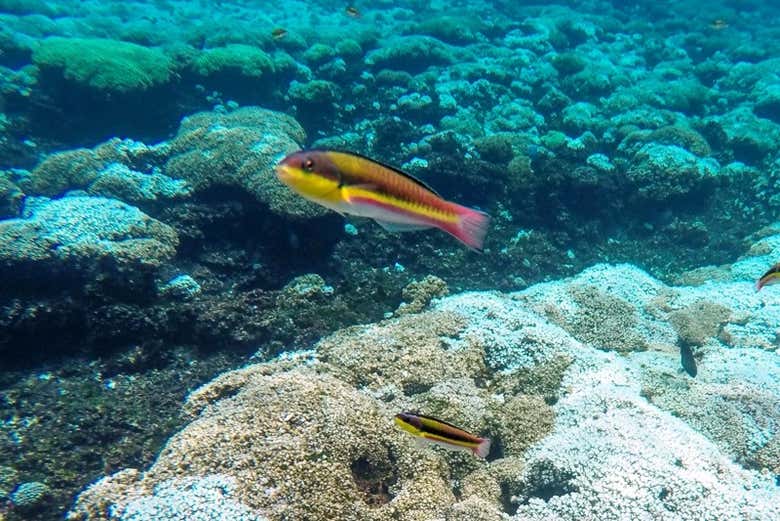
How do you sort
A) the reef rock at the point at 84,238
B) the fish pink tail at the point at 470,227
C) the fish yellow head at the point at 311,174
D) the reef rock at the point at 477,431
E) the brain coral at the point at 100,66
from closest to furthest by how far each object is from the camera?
the fish yellow head at the point at 311,174 < the fish pink tail at the point at 470,227 < the reef rock at the point at 477,431 < the reef rock at the point at 84,238 < the brain coral at the point at 100,66

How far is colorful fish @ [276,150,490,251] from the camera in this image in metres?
1.95

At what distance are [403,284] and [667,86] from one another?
14.9 meters

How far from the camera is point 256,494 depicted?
3.36 meters

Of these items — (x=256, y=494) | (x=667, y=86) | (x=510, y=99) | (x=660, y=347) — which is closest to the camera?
(x=256, y=494)

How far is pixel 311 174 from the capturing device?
195cm

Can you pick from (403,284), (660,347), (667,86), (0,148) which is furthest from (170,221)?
(667,86)

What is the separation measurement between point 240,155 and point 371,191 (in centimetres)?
642

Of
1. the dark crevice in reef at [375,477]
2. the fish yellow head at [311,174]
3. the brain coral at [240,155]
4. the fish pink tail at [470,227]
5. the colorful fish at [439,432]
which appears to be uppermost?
the fish yellow head at [311,174]

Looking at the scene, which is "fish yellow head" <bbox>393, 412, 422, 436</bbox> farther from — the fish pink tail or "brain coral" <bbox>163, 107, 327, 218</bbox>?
"brain coral" <bbox>163, 107, 327, 218</bbox>

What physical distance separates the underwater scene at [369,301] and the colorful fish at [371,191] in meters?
0.01

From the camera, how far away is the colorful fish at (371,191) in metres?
1.95

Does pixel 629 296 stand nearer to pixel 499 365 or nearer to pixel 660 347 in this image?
pixel 660 347

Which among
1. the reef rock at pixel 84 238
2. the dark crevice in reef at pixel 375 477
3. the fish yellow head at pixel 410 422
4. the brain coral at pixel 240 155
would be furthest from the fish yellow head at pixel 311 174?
the brain coral at pixel 240 155

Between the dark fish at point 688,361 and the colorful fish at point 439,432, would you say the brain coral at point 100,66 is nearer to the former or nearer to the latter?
the colorful fish at point 439,432
